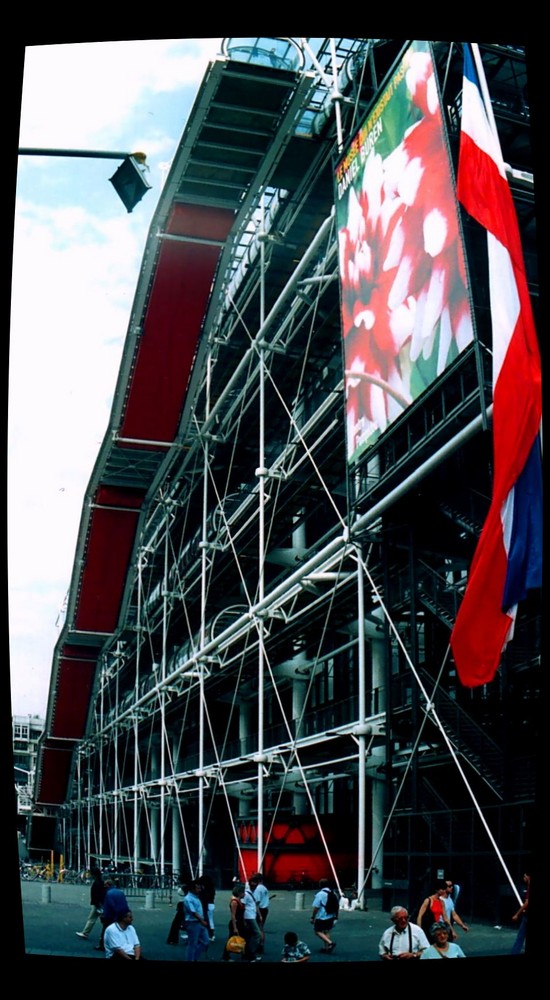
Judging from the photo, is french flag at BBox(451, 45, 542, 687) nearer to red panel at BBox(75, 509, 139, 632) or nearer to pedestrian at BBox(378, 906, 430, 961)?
pedestrian at BBox(378, 906, 430, 961)

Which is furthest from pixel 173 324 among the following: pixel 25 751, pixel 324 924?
pixel 25 751

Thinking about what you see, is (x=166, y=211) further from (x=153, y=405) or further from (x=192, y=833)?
(x=192, y=833)

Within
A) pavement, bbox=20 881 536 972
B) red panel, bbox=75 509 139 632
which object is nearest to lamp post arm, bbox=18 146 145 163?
pavement, bbox=20 881 536 972

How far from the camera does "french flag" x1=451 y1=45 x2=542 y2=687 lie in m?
11.4

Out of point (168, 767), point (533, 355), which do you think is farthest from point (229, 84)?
point (168, 767)

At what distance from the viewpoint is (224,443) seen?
87.8ft

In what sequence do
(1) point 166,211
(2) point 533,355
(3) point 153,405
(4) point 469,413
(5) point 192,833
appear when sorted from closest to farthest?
(2) point 533,355 → (4) point 469,413 → (1) point 166,211 → (3) point 153,405 → (5) point 192,833

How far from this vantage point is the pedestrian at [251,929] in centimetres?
1275

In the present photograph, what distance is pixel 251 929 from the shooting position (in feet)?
42.1

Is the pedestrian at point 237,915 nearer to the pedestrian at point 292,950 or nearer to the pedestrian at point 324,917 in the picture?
the pedestrian at point 324,917

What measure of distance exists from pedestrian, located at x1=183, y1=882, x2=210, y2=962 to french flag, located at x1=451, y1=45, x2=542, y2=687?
138 inches

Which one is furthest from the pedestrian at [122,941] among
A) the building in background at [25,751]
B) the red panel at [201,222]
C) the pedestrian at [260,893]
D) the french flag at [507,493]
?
the building in background at [25,751]

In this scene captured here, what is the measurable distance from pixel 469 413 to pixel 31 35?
6839mm

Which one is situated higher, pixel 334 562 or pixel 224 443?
pixel 224 443
